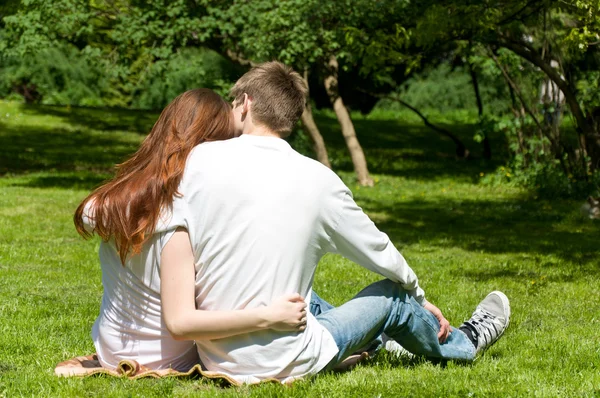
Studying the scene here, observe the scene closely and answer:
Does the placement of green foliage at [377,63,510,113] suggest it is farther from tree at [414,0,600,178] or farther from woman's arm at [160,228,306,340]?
woman's arm at [160,228,306,340]

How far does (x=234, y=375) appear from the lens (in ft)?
12.9

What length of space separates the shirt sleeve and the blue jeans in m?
0.13

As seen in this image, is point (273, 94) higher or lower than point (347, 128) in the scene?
higher

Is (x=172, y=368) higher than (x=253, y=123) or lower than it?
lower

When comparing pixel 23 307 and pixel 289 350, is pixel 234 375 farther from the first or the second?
pixel 23 307

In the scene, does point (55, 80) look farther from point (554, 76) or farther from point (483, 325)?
point (483, 325)

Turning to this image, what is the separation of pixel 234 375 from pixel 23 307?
8.89 ft

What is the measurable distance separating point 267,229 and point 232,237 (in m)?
0.15

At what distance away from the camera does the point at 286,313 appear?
3.71 metres

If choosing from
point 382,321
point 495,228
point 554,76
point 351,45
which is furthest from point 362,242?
point 351,45

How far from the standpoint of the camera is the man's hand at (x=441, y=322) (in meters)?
4.36

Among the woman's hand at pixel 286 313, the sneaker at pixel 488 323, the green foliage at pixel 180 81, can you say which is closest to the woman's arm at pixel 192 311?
the woman's hand at pixel 286 313

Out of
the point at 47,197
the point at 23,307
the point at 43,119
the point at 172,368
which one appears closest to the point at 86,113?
the point at 43,119

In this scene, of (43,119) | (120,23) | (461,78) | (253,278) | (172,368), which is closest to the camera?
(253,278)
